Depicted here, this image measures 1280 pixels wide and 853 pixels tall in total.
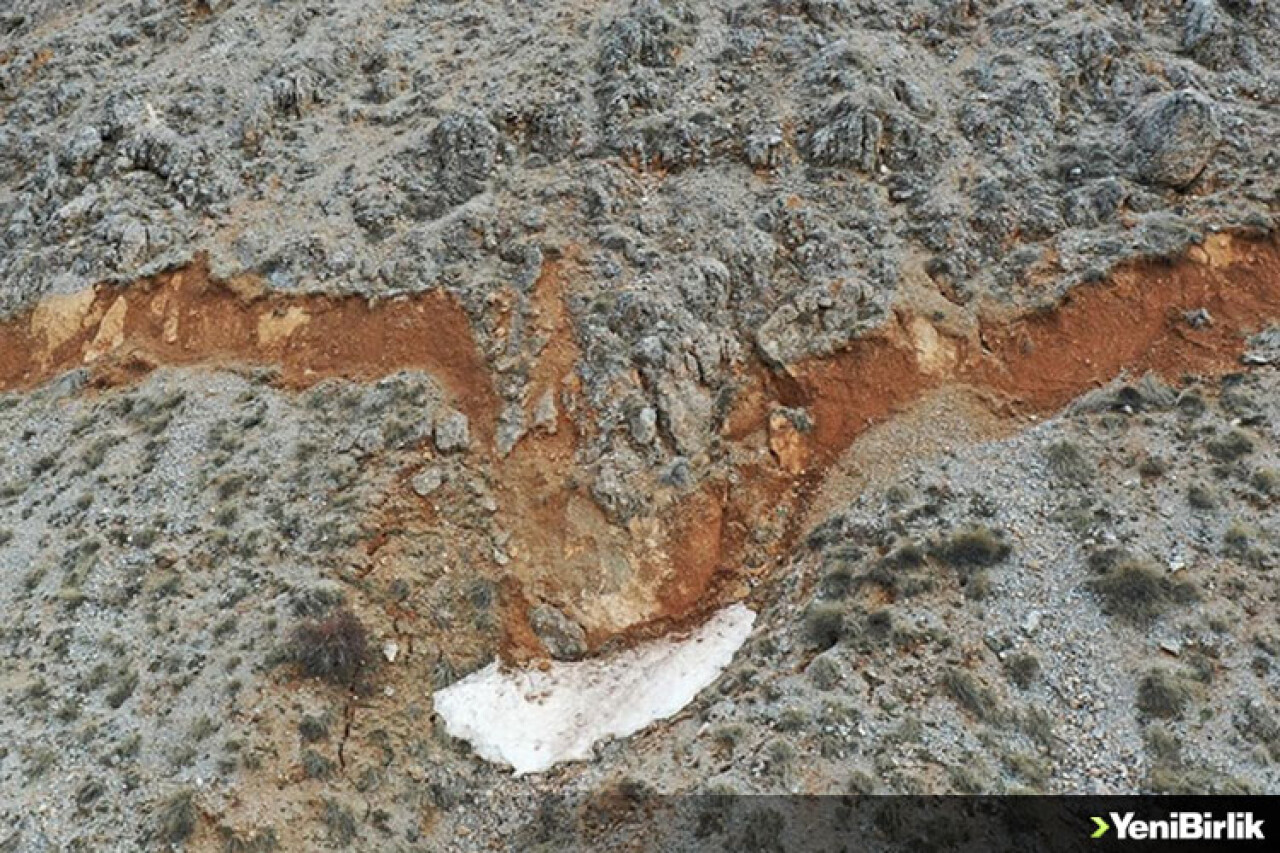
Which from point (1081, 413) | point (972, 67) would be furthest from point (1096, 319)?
point (972, 67)

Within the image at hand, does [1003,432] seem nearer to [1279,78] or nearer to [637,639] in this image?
[637,639]

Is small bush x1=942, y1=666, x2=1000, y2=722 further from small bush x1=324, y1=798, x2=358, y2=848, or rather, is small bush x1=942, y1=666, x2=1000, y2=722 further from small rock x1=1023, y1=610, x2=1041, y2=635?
small bush x1=324, y1=798, x2=358, y2=848

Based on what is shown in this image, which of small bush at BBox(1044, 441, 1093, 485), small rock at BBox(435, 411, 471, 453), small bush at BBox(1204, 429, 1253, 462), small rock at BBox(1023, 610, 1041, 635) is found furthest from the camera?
small rock at BBox(435, 411, 471, 453)

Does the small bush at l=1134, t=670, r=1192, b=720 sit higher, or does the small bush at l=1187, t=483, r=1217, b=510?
the small bush at l=1187, t=483, r=1217, b=510

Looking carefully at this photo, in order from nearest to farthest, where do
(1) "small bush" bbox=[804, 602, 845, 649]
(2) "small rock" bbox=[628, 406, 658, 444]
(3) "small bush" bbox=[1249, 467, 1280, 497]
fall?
(1) "small bush" bbox=[804, 602, 845, 649] → (3) "small bush" bbox=[1249, 467, 1280, 497] → (2) "small rock" bbox=[628, 406, 658, 444]

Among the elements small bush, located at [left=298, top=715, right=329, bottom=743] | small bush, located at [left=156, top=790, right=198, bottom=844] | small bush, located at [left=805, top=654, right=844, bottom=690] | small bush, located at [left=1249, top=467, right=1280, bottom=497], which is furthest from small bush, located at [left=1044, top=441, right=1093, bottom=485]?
small bush, located at [left=156, top=790, right=198, bottom=844]

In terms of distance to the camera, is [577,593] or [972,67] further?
[972,67]
